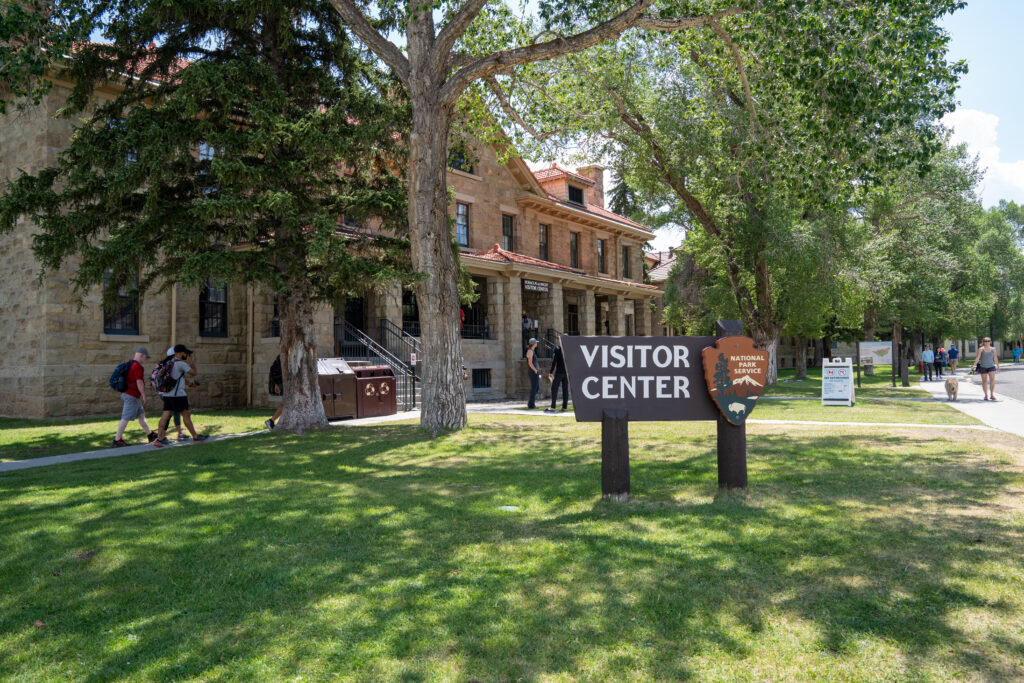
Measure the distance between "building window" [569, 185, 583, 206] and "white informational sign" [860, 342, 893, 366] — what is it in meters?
13.5

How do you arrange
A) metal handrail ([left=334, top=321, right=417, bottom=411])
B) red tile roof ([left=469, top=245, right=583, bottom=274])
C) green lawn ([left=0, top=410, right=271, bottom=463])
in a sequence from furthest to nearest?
red tile roof ([left=469, top=245, right=583, bottom=274])
metal handrail ([left=334, top=321, right=417, bottom=411])
green lawn ([left=0, top=410, right=271, bottom=463])

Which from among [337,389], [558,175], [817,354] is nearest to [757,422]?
[337,389]

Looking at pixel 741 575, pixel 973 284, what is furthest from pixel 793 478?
pixel 973 284

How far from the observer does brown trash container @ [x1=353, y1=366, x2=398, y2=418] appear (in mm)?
15555

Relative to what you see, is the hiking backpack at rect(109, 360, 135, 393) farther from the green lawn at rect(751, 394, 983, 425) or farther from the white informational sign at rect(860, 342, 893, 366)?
the white informational sign at rect(860, 342, 893, 366)

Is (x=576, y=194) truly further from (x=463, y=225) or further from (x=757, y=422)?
(x=757, y=422)

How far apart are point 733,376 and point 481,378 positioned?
17.7m

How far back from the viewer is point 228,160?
11344 mm

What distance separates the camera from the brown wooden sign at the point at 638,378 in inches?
237

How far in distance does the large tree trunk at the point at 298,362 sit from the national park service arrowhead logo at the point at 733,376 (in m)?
8.82

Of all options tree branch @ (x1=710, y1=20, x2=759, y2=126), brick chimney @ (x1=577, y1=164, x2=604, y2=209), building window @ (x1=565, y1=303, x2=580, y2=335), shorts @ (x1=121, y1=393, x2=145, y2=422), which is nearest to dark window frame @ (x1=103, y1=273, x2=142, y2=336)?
shorts @ (x1=121, y1=393, x2=145, y2=422)

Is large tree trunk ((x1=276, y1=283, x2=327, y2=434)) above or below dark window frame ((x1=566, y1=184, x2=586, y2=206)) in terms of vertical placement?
below

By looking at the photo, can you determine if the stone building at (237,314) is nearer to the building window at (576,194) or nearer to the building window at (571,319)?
the building window at (576,194)

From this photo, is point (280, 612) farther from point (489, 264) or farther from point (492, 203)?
point (492, 203)
